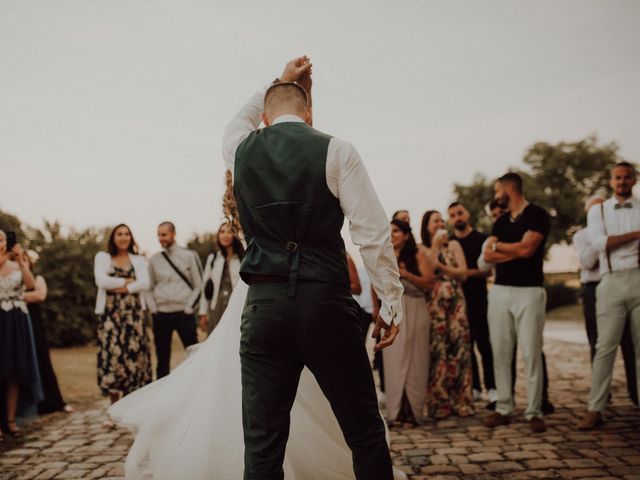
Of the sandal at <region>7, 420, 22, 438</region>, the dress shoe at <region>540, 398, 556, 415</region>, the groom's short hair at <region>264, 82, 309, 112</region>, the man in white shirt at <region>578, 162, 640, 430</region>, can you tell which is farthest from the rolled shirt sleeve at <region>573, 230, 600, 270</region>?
the sandal at <region>7, 420, 22, 438</region>

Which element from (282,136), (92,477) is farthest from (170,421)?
(282,136)

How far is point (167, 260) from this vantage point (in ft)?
25.7

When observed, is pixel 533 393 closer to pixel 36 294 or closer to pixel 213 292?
pixel 213 292

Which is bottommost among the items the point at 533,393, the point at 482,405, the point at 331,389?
the point at 482,405

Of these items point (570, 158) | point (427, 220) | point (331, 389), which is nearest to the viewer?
point (331, 389)

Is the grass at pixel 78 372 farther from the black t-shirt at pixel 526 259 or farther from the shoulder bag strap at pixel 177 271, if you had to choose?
the black t-shirt at pixel 526 259

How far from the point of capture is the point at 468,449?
17.4 feet

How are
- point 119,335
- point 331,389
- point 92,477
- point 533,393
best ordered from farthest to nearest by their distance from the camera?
point 119,335 → point 533,393 → point 92,477 → point 331,389

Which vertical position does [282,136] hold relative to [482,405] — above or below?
above

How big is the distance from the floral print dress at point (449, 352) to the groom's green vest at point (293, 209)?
437 cm

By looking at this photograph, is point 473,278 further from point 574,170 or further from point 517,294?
point 574,170

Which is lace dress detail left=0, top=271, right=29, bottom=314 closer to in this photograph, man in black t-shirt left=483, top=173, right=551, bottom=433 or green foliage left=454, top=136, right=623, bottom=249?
man in black t-shirt left=483, top=173, right=551, bottom=433

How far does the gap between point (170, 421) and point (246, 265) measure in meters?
1.83

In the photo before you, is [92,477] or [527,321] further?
[527,321]
